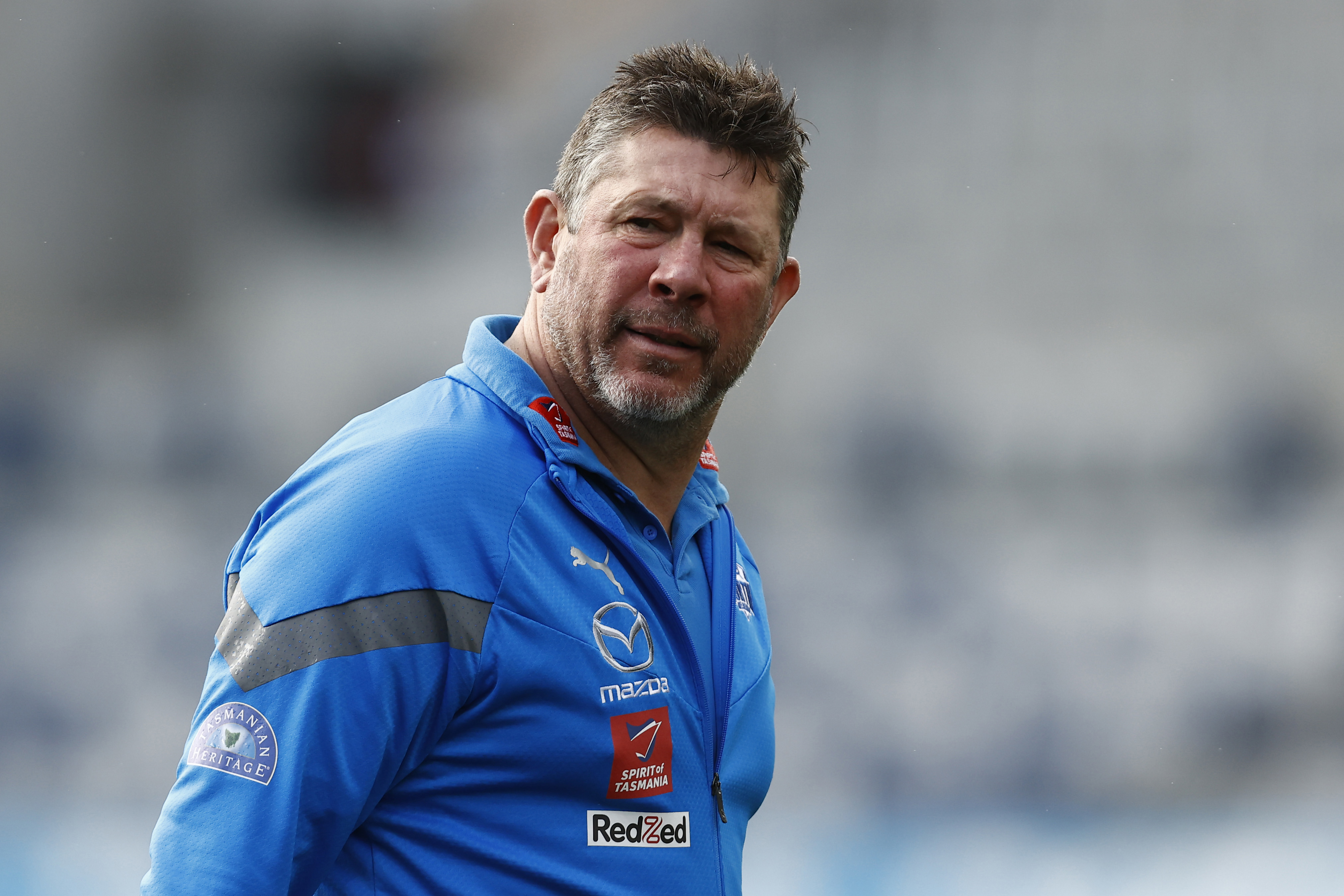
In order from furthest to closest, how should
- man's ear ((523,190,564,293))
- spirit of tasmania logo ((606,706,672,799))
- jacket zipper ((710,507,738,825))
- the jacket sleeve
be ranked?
man's ear ((523,190,564,293)), jacket zipper ((710,507,738,825)), spirit of tasmania logo ((606,706,672,799)), the jacket sleeve

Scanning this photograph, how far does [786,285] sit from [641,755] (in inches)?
23.2

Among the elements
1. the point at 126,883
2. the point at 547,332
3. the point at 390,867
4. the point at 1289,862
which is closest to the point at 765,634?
the point at 547,332

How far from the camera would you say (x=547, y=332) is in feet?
3.70

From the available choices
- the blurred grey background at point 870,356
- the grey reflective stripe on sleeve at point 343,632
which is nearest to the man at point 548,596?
the grey reflective stripe on sleeve at point 343,632

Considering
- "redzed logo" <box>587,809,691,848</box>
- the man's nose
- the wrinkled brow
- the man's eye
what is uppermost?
the wrinkled brow

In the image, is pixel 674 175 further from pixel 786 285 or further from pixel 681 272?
pixel 786 285

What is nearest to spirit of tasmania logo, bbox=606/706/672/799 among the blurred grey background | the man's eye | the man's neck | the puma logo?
the puma logo

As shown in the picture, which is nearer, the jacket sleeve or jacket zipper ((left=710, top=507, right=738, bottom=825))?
the jacket sleeve

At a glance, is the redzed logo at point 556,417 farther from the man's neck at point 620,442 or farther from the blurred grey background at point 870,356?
the blurred grey background at point 870,356

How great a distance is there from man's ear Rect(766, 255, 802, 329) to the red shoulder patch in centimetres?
17

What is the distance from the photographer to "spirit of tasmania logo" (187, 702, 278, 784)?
0.81 meters

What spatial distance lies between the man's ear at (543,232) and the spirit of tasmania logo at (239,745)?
1.74 feet

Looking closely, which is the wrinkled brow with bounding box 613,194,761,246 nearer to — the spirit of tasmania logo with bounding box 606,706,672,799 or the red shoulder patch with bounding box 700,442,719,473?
the red shoulder patch with bounding box 700,442,719,473

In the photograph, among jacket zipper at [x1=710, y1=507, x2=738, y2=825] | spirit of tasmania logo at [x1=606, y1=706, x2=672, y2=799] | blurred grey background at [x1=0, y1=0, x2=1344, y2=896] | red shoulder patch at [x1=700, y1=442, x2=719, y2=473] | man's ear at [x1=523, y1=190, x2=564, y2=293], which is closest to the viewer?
spirit of tasmania logo at [x1=606, y1=706, x2=672, y2=799]
